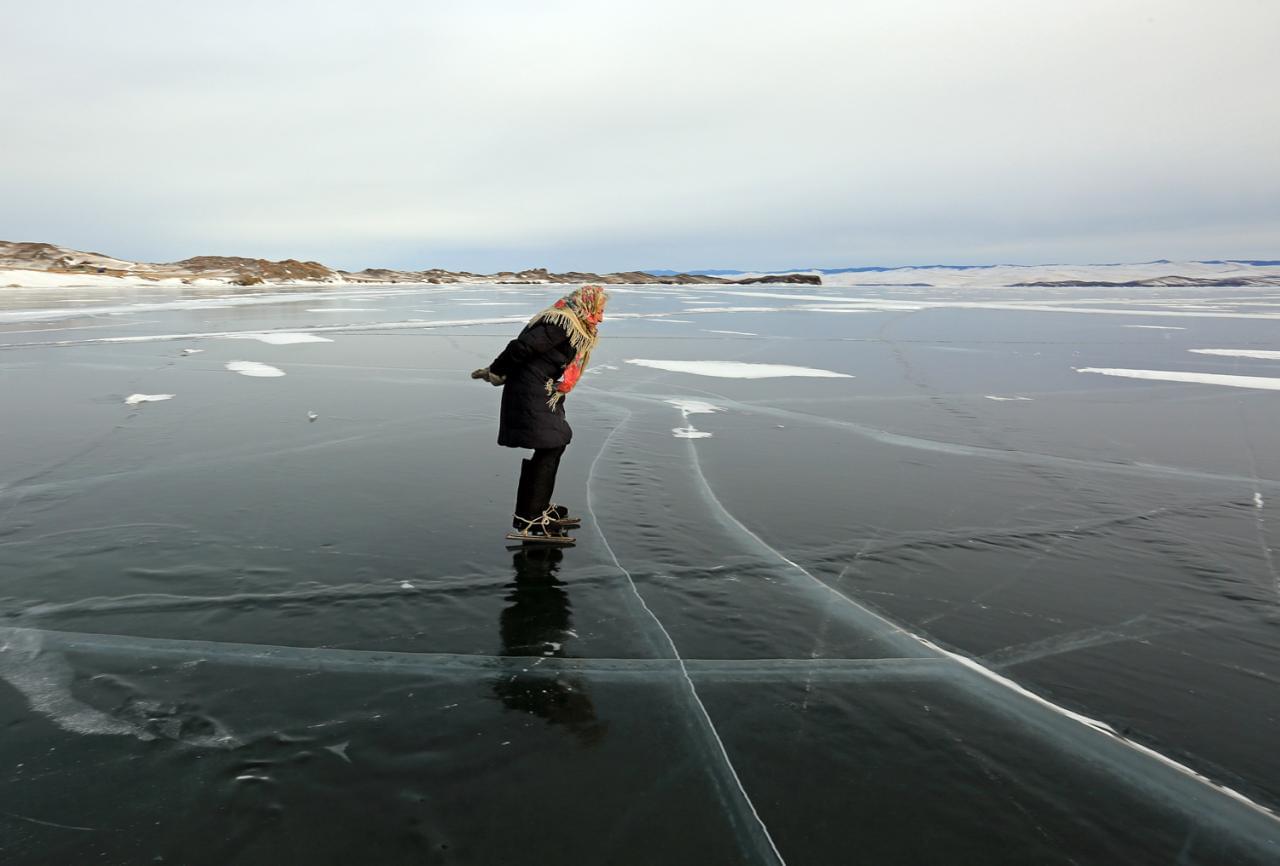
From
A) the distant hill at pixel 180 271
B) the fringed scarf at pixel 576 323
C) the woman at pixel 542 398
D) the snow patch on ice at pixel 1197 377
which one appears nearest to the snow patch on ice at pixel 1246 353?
the snow patch on ice at pixel 1197 377

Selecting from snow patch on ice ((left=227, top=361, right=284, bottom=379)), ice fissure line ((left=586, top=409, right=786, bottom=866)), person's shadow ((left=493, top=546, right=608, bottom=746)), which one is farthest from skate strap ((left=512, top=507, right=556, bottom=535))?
snow patch on ice ((left=227, top=361, right=284, bottom=379))

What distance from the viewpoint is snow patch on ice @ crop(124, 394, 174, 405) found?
9023 millimetres

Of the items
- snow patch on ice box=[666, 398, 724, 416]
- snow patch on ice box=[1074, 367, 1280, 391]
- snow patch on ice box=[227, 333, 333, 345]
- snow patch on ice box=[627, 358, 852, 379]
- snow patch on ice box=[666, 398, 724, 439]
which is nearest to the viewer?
snow patch on ice box=[666, 398, 724, 439]

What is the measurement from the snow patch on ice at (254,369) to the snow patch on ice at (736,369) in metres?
6.15

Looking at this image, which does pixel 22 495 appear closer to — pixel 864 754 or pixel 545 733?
pixel 545 733

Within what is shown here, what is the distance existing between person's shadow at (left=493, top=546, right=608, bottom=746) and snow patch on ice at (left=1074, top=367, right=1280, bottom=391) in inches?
476

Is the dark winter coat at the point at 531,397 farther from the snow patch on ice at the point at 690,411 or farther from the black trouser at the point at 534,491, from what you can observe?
the snow patch on ice at the point at 690,411

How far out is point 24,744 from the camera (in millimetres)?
2594

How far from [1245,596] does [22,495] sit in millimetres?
7956

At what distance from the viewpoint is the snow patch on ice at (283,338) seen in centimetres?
1642

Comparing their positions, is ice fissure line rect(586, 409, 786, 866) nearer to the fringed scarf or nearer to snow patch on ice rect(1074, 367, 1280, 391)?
the fringed scarf

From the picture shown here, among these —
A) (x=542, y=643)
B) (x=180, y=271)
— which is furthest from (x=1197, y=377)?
(x=180, y=271)

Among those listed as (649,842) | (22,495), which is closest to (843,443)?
(649,842)

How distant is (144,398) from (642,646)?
28.4ft
